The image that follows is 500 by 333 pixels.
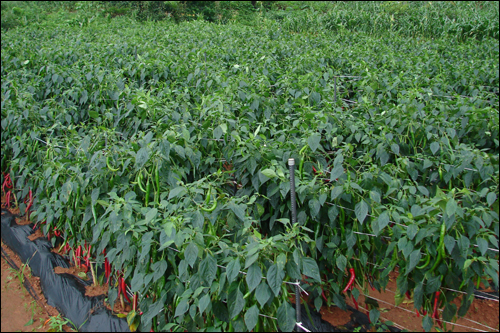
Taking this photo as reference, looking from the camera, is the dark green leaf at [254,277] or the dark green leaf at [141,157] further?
the dark green leaf at [141,157]

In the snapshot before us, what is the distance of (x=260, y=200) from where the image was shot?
229 cm

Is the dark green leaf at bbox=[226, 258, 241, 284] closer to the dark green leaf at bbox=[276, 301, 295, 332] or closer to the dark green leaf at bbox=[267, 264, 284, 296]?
the dark green leaf at bbox=[267, 264, 284, 296]

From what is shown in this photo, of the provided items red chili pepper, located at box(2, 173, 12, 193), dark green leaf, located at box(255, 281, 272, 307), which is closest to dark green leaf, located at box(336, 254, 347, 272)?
dark green leaf, located at box(255, 281, 272, 307)

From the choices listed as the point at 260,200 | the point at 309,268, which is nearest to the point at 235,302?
the point at 309,268

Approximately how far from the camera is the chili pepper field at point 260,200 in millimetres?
1758

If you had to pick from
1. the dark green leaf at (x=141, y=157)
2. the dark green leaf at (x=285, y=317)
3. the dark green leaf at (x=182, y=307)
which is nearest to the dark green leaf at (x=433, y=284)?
the dark green leaf at (x=285, y=317)

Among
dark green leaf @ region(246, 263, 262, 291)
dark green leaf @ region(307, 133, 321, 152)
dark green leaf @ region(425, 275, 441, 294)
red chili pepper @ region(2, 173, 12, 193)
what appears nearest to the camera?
dark green leaf @ region(246, 263, 262, 291)

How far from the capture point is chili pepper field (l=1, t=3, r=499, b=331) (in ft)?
5.77

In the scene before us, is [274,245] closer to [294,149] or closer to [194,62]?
[294,149]

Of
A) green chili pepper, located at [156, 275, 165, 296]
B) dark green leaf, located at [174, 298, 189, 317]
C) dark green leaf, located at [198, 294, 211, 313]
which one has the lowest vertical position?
green chili pepper, located at [156, 275, 165, 296]

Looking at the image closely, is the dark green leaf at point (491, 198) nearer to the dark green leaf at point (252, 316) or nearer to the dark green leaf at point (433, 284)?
the dark green leaf at point (433, 284)

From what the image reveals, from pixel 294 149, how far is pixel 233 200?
2.17 ft

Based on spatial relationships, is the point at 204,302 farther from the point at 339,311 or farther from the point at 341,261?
the point at 339,311

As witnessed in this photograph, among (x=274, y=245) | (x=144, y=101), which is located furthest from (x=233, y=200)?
(x=144, y=101)
